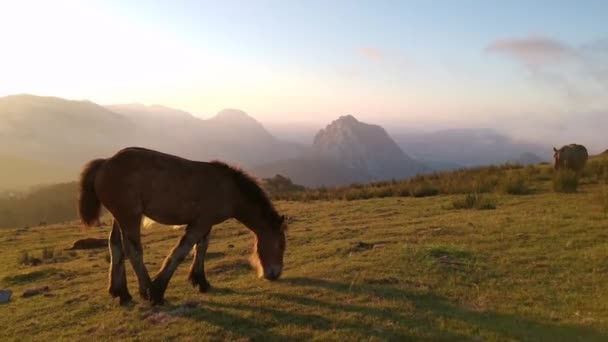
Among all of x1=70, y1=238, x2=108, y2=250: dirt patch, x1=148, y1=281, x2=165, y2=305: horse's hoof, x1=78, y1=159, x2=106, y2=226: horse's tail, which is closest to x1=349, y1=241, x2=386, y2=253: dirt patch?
x1=148, y1=281, x2=165, y2=305: horse's hoof

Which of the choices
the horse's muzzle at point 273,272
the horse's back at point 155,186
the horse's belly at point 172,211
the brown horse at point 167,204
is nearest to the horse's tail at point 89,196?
the brown horse at point 167,204

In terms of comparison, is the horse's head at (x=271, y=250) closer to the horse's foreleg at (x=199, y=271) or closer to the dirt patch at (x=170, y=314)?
the horse's foreleg at (x=199, y=271)

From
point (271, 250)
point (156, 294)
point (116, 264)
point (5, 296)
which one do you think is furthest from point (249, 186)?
point (5, 296)

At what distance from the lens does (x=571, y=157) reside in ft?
71.1

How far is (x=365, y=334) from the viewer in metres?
5.59

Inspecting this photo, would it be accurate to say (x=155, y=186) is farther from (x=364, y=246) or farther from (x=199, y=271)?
(x=364, y=246)

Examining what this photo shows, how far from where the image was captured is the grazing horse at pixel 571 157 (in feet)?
71.1

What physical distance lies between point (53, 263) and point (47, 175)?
105 meters

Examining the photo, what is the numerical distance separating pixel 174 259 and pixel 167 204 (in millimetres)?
892

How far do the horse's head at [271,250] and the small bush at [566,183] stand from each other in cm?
1304

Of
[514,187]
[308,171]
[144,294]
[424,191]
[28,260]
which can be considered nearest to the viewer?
[144,294]

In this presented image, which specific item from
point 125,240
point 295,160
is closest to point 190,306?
point 125,240

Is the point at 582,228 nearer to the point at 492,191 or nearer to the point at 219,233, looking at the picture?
the point at 492,191

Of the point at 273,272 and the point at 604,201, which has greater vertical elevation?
the point at 604,201
